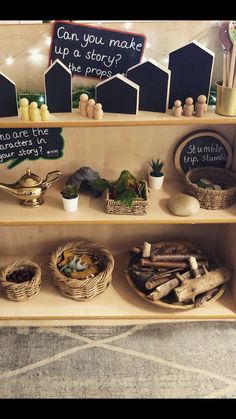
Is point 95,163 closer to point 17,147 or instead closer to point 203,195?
point 17,147

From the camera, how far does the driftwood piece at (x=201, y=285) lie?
75.1 inches

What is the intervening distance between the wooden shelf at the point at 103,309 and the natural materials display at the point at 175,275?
0.06 m

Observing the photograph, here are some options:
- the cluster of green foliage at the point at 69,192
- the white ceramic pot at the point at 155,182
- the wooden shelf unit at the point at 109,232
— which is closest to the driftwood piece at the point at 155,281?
the wooden shelf unit at the point at 109,232

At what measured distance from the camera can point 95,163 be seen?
1969 mm

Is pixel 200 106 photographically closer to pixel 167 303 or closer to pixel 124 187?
A: pixel 124 187

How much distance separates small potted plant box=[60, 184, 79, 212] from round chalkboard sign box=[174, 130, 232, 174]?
481 mm

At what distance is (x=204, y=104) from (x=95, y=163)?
1.88ft

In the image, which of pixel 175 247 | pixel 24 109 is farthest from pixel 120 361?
pixel 24 109

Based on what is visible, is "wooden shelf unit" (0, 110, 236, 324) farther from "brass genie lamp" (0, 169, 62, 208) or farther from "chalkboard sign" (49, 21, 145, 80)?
"chalkboard sign" (49, 21, 145, 80)

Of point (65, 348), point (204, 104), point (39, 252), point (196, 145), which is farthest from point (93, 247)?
point (204, 104)

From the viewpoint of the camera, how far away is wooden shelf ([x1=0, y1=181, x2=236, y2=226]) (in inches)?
70.8

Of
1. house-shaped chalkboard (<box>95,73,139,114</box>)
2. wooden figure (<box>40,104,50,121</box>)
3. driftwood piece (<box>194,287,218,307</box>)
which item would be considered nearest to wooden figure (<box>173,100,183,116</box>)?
house-shaped chalkboard (<box>95,73,139,114</box>)
